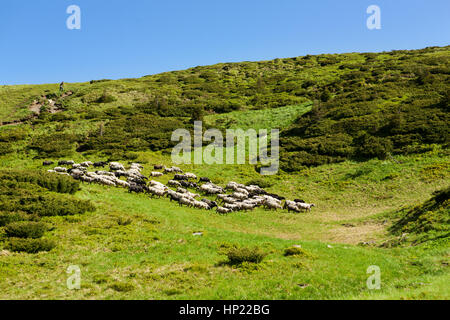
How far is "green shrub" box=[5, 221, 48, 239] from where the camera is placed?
530 inches

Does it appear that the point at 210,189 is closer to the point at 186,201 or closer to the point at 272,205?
the point at 186,201

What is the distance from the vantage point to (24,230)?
533 inches

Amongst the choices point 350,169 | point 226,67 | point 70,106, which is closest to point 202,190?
point 350,169

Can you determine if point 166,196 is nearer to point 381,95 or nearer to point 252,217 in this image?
point 252,217

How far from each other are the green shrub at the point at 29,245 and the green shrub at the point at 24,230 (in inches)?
21.1

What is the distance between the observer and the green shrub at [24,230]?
13.5 meters

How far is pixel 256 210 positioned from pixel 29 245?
56.3 ft

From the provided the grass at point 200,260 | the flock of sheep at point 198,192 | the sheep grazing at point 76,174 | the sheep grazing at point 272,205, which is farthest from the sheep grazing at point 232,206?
the sheep grazing at point 76,174

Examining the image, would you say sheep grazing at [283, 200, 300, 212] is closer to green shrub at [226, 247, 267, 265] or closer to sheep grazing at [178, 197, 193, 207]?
sheep grazing at [178, 197, 193, 207]

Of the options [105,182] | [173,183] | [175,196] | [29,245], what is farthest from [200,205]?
[29,245]

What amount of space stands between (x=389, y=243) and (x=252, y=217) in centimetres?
1012

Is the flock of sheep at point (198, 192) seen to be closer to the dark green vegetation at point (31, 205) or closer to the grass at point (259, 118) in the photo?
the dark green vegetation at point (31, 205)

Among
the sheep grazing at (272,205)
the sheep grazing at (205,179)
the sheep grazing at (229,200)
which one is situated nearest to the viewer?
the sheep grazing at (272,205)
